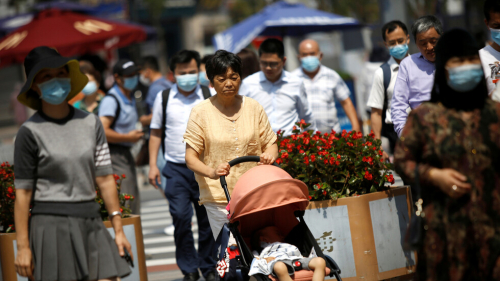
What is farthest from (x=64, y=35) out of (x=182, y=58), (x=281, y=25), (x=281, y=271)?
(x=281, y=271)

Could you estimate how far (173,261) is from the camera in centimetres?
843

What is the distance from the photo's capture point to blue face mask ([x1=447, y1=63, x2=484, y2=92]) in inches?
136

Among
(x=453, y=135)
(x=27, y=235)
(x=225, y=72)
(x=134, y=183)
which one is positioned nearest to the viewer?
(x=453, y=135)

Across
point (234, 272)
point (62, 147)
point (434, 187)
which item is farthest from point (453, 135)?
point (62, 147)

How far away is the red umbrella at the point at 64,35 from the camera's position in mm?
12704

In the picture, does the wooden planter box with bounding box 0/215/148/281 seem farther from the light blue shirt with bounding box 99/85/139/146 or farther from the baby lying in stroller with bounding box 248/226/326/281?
the light blue shirt with bounding box 99/85/139/146

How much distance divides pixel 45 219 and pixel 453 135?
7.64ft

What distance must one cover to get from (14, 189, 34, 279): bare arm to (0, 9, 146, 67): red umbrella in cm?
906

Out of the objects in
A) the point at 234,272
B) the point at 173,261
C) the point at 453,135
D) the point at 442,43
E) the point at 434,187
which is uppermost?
the point at 442,43

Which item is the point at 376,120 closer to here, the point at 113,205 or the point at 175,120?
the point at 175,120

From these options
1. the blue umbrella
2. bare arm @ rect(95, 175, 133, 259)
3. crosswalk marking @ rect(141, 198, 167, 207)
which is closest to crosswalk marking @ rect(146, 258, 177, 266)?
bare arm @ rect(95, 175, 133, 259)

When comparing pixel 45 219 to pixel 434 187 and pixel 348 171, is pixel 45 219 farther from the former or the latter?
pixel 348 171

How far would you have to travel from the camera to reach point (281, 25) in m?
14.1

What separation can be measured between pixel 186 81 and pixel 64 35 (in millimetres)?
7142
